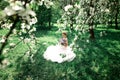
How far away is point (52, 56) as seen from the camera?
13.3 m

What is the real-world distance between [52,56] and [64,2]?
92.1 feet

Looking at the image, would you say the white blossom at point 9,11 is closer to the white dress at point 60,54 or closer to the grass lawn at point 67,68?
the grass lawn at point 67,68

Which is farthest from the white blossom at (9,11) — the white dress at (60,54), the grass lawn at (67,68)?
the white dress at (60,54)

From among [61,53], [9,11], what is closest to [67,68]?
[61,53]

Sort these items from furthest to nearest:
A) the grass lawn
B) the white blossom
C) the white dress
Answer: the white dress, the grass lawn, the white blossom

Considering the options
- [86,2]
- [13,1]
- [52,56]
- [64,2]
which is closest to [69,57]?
[52,56]

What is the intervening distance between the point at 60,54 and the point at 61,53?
0.15 metres

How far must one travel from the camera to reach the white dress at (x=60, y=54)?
42.0ft

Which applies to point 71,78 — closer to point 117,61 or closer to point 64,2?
point 117,61

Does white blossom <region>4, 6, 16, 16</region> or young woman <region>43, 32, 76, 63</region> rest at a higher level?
white blossom <region>4, 6, 16, 16</region>

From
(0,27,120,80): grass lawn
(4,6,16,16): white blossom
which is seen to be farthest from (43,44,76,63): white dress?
(4,6,16,16): white blossom

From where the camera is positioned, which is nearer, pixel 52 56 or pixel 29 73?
pixel 29 73

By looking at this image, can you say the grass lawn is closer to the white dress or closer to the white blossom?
the white dress

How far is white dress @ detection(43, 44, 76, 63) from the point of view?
12812 millimetres
